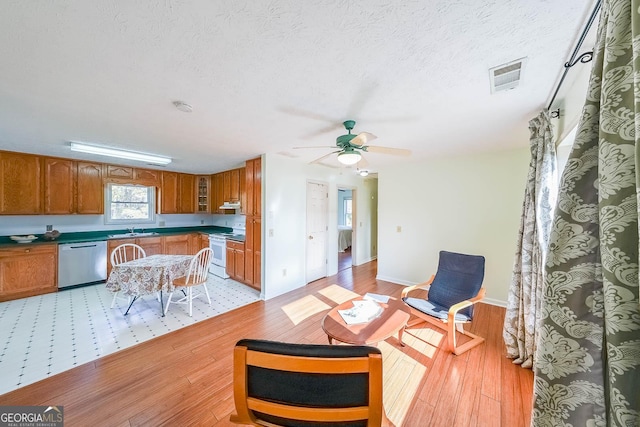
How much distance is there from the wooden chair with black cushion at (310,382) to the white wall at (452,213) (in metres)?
3.61

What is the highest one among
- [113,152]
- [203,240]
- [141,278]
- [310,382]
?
[113,152]

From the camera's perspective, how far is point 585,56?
1.31 m

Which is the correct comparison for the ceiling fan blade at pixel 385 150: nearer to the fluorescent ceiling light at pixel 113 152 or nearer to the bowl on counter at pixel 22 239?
the fluorescent ceiling light at pixel 113 152

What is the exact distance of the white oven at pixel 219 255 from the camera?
470 centimetres

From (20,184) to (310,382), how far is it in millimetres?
5709

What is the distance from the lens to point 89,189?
14.1 ft

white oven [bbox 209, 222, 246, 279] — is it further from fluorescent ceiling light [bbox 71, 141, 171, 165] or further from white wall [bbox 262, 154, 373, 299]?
fluorescent ceiling light [bbox 71, 141, 171, 165]

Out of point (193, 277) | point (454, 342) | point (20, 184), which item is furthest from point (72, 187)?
point (454, 342)

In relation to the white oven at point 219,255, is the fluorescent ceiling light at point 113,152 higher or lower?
higher

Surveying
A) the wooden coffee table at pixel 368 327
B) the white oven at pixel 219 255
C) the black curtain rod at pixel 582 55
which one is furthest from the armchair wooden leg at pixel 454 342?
the white oven at pixel 219 255

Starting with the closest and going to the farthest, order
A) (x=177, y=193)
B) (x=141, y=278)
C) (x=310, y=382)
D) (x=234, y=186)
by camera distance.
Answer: (x=310, y=382), (x=141, y=278), (x=234, y=186), (x=177, y=193)

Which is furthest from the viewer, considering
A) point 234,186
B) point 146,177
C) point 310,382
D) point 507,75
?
point 234,186

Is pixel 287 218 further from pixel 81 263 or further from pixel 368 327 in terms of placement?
pixel 81 263

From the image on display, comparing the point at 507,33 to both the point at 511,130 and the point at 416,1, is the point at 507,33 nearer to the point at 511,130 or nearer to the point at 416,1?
the point at 416,1
